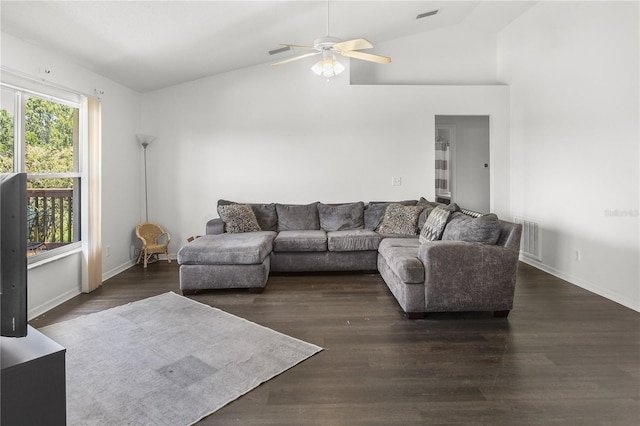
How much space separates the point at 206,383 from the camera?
1993 mm

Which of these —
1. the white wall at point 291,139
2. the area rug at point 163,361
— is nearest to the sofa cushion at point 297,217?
the white wall at point 291,139

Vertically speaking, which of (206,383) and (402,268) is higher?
(402,268)

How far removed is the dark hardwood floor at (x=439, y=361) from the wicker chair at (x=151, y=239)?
1.17m

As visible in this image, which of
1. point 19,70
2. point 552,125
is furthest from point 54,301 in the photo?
point 552,125

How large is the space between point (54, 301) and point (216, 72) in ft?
11.6

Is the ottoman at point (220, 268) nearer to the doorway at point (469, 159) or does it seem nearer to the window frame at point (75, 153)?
the window frame at point (75, 153)

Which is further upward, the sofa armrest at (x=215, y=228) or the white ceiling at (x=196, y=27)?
the white ceiling at (x=196, y=27)

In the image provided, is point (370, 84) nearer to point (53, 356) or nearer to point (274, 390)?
point (274, 390)

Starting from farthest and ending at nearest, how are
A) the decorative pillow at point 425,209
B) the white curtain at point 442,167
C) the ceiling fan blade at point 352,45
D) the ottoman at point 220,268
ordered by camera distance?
the white curtain at point 442,167 → the decorative pillow at point 425,209 → the ottoman at point 220,268 → the ceiling fan blade at point 352,45

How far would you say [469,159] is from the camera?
21.6 ft

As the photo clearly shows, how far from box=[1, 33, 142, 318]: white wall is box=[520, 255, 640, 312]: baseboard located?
210 inches

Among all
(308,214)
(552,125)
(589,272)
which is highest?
(552,125)

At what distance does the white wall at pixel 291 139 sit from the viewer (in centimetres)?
520

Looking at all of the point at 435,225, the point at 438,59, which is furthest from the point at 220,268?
the point at 438,59
